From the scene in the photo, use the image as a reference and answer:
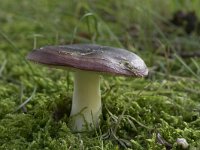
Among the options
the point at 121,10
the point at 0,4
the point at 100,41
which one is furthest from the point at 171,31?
the point at 0,4

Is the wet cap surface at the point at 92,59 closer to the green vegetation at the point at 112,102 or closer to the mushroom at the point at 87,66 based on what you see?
the mushroom at the point at 87,66

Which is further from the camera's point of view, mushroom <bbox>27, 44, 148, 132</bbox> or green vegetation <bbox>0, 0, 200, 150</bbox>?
green vegetation <bbox>0, 0, 200, 150</bbox>

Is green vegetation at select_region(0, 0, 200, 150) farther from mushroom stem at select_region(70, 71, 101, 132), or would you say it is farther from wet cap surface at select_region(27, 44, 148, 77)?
wet cap surface at select_region(27, 44, 148, 77)

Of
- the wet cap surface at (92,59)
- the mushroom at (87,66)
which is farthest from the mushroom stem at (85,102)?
the wet cap surface at (92,59)

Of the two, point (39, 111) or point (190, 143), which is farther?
point (39, 111)

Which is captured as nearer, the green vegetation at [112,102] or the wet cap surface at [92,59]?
the wet cap surface at [92,59]

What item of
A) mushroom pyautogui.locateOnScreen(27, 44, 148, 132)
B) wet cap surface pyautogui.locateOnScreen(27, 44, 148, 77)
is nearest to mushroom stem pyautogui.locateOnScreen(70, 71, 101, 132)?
mushroom pyautogui.locateOnScreen(27, 44, 148, 132)

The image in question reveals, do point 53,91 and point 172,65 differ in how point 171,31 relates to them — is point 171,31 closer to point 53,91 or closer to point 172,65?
point 172,65
